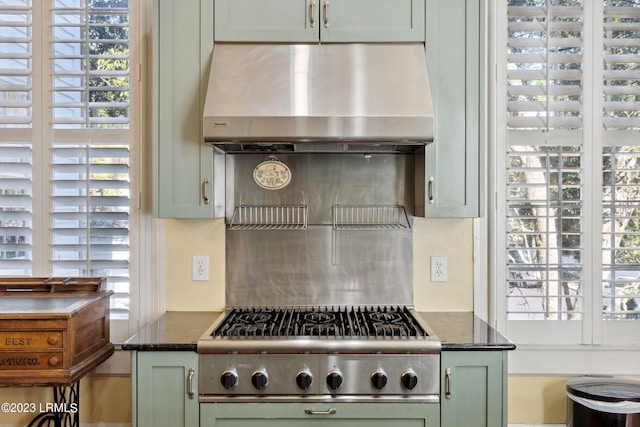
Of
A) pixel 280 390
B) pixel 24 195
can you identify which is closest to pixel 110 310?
pixel 24 195

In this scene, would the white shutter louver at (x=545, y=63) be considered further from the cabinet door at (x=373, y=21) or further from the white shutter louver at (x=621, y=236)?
the cabinet door at (x=373, y=21)

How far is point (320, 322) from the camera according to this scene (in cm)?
205

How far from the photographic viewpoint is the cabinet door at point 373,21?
2025 mm

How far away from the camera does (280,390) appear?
177 centimetres

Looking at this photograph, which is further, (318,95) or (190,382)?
(318,95)

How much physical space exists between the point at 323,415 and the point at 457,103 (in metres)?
1.41

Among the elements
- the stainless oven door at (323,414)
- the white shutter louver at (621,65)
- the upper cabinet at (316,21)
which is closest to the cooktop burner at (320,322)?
the stainless oven door at (323,414)

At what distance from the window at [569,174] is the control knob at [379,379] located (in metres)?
0.89

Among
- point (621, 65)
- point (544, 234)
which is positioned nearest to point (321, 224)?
point (544, 234)

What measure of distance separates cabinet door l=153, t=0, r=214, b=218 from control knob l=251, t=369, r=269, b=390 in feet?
2.45

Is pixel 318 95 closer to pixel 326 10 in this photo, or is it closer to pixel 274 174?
pixel 326 10

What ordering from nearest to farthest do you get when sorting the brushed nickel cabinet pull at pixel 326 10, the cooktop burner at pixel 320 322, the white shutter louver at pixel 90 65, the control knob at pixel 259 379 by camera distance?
the control knob at pixel 259 379 → the cooktop burner at pixel 320 322 → the brushed nickel cabinet pull at pixel 326 10 → the white shutter louver at pixel 90 65

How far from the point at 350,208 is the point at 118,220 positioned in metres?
1.16

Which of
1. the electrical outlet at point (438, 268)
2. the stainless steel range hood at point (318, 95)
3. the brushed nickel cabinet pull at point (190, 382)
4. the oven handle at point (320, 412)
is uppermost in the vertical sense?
the stainless steel range hood at point (318, 95)
